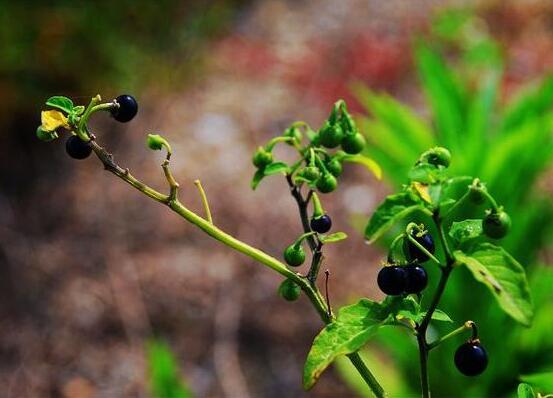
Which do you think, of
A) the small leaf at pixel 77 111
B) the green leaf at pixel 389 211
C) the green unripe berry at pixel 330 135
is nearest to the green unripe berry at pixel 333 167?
the green unripe berry at pixel 330 135

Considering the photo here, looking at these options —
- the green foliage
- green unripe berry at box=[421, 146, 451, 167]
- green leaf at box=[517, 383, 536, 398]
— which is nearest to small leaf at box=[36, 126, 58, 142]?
green unripe berry at box=[421, 146, 451, 167]

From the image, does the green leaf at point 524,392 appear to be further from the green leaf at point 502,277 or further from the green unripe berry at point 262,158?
the green unripe berry at point 262,158

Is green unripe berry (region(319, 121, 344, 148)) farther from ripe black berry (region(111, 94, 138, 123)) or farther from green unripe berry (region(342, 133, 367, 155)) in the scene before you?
ripe black berry (region(111, 94, 138, 123))

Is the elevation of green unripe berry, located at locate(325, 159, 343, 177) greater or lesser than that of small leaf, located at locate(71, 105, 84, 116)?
lesser

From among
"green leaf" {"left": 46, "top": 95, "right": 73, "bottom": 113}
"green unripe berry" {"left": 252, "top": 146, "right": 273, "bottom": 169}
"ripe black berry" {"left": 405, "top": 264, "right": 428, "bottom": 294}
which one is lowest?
"ripe black berry" {"left": 405, "top": 264, "right": 428, "bottom": 294}

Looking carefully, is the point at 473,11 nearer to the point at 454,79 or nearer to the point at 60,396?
the point at 454,79

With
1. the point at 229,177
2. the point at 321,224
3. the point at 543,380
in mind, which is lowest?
the point at 543,380

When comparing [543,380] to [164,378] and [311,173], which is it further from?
[164,378]

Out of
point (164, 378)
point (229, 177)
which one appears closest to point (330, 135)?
point (164, 378)
